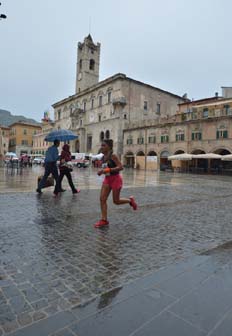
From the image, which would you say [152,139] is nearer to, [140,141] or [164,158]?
[140,141]

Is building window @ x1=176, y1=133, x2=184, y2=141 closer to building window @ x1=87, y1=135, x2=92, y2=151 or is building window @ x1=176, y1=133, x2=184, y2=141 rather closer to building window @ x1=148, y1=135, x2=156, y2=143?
building window @ x1=148, y1=135, x2=156, y2=143

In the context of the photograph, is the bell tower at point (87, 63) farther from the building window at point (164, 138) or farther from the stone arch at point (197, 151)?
the stone arch at point (197, 151)

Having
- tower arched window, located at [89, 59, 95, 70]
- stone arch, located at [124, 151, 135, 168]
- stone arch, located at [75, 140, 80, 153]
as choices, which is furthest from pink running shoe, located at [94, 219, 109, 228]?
tower arched window, located at [89, 59, 95, 70]

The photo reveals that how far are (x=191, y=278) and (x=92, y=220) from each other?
2.88m

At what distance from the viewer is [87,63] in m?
60.8

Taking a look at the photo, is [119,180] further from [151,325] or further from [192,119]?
[192,119]

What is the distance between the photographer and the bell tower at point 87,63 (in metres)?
60.6

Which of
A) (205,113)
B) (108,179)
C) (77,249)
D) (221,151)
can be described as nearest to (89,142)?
(205,113)

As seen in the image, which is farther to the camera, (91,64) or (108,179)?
(91,64)

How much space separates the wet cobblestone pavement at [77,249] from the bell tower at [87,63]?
60555 millimetres

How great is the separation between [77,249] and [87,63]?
64626mm

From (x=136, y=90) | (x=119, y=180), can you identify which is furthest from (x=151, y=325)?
(x=136, y=90)

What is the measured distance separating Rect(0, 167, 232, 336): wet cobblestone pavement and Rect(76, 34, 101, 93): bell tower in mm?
60555

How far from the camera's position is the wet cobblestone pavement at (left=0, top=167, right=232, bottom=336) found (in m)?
2.18
